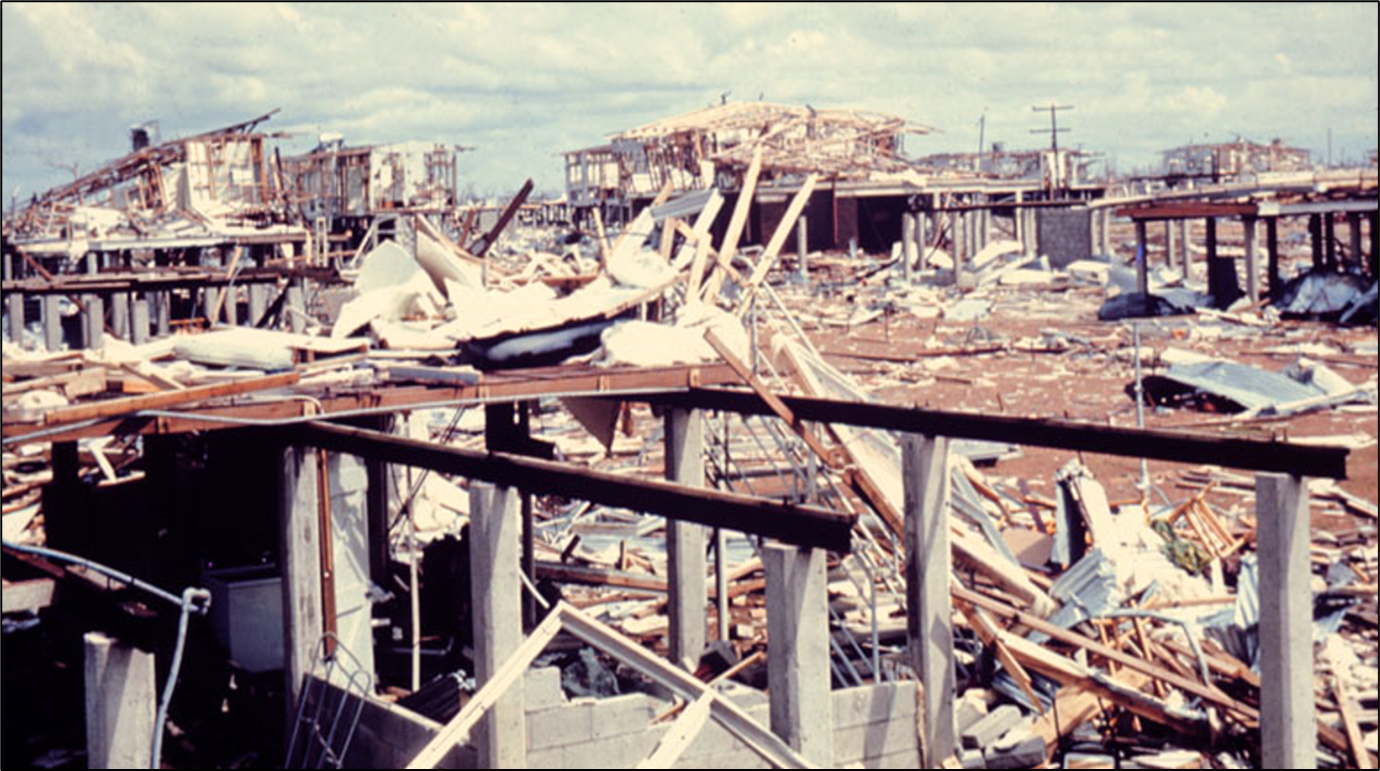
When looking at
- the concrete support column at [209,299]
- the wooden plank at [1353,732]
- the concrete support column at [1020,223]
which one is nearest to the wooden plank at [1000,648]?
the wooden plank at [1353,732]

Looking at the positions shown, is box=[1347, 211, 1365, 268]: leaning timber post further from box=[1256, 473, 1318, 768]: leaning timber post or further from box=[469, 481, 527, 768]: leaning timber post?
box=[469, 481, 527, 768]: leaning timber post

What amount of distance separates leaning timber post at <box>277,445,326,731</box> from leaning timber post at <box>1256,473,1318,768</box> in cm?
652

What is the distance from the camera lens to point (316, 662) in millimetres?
10625

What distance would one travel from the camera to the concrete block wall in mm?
9289

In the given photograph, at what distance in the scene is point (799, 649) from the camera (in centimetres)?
782

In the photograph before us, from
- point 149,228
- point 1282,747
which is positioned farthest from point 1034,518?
point 149,228

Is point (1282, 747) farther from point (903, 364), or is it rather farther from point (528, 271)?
point (903, 364)

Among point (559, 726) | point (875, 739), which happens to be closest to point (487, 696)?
point (559, 726)

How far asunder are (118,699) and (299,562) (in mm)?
3245

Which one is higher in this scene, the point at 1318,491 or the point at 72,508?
the point at 72,508

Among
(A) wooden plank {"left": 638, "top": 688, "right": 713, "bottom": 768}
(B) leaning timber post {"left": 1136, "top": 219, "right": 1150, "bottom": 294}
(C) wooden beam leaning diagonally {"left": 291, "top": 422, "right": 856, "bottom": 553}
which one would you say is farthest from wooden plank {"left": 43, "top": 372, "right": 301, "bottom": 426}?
(B) leaning timber post {"left": 1136, "top": 219, "right": 1150, "bottom": 294}

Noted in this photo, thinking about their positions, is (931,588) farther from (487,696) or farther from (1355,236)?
(1355,236)

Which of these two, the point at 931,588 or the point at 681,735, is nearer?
the point at 681,735

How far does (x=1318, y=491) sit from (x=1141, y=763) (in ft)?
30.7
